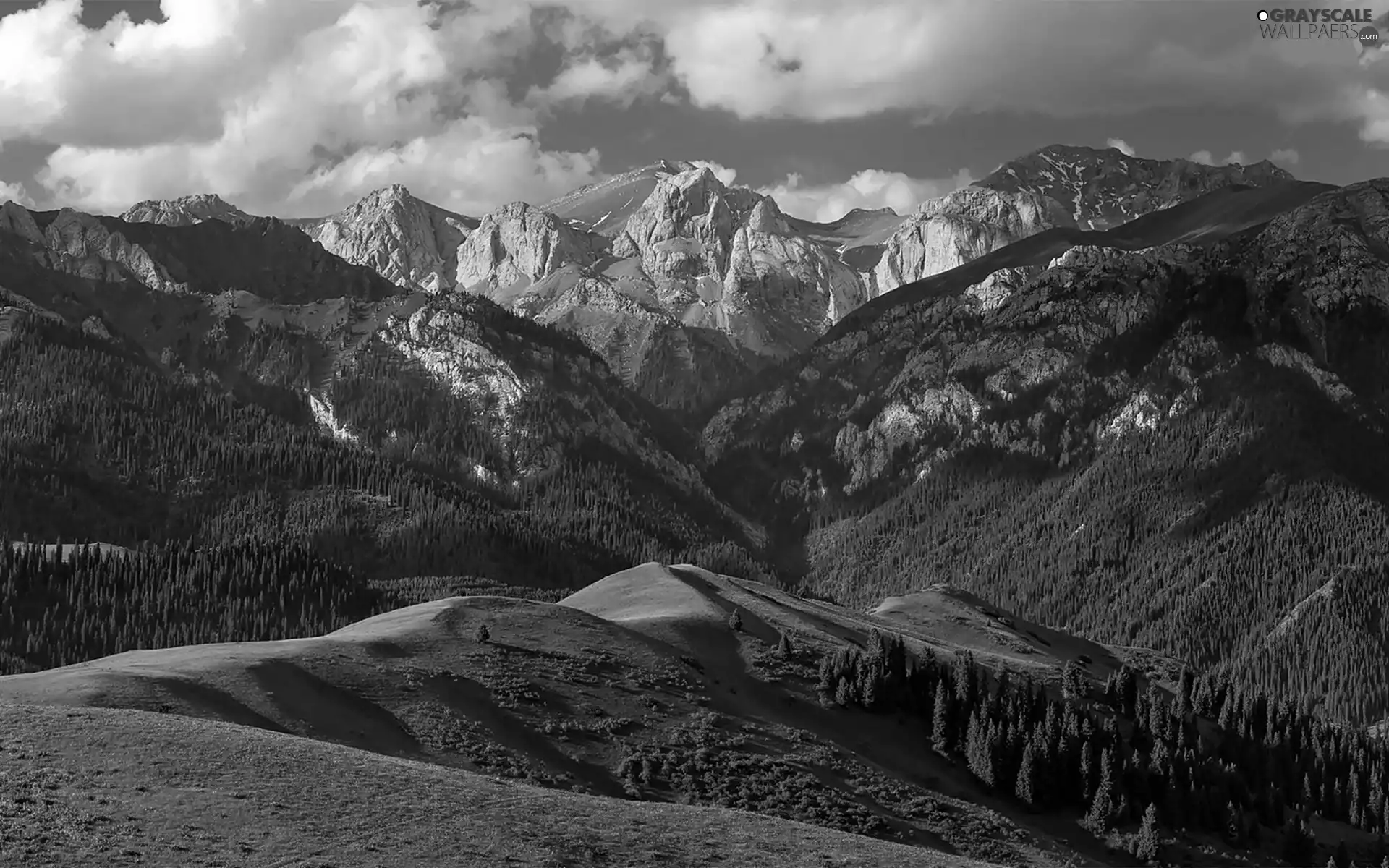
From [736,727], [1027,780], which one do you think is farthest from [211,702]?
[1027,780]

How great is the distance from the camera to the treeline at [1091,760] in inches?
6161

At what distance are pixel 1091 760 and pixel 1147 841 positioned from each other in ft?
45.9

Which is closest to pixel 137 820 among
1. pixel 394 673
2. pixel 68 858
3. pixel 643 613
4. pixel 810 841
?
pixel 68 858

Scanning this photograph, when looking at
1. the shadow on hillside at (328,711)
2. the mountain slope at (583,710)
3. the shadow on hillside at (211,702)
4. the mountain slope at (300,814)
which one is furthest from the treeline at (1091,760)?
the shadow on hillside at (211,702)

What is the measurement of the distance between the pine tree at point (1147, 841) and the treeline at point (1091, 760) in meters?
0.14

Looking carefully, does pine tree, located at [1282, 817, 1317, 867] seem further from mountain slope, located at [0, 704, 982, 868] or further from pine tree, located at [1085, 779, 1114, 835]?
Result: mountain slope, located at [0, 704, 982, 868]

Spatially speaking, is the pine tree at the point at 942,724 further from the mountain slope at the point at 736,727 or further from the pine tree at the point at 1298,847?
the pine tree at the point at 1298,847

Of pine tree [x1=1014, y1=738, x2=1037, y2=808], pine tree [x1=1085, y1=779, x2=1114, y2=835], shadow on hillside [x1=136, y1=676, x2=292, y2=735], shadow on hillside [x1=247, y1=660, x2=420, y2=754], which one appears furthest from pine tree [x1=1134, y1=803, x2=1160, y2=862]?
shadow on hillside [x1=136, y1=676, x2=292, y2=735]

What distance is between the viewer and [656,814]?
3533 inches

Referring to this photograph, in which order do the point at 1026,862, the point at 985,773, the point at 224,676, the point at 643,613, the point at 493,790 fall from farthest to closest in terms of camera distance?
the point at 643,613, the point at 985,773, the point at 1026,862, the point at 224,676, the point at 493,790

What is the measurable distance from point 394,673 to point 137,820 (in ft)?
216

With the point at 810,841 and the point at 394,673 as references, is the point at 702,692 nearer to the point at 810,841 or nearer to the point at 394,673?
the point at 394,673

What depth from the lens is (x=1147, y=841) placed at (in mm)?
147750

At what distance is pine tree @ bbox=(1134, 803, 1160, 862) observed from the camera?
482 feet
